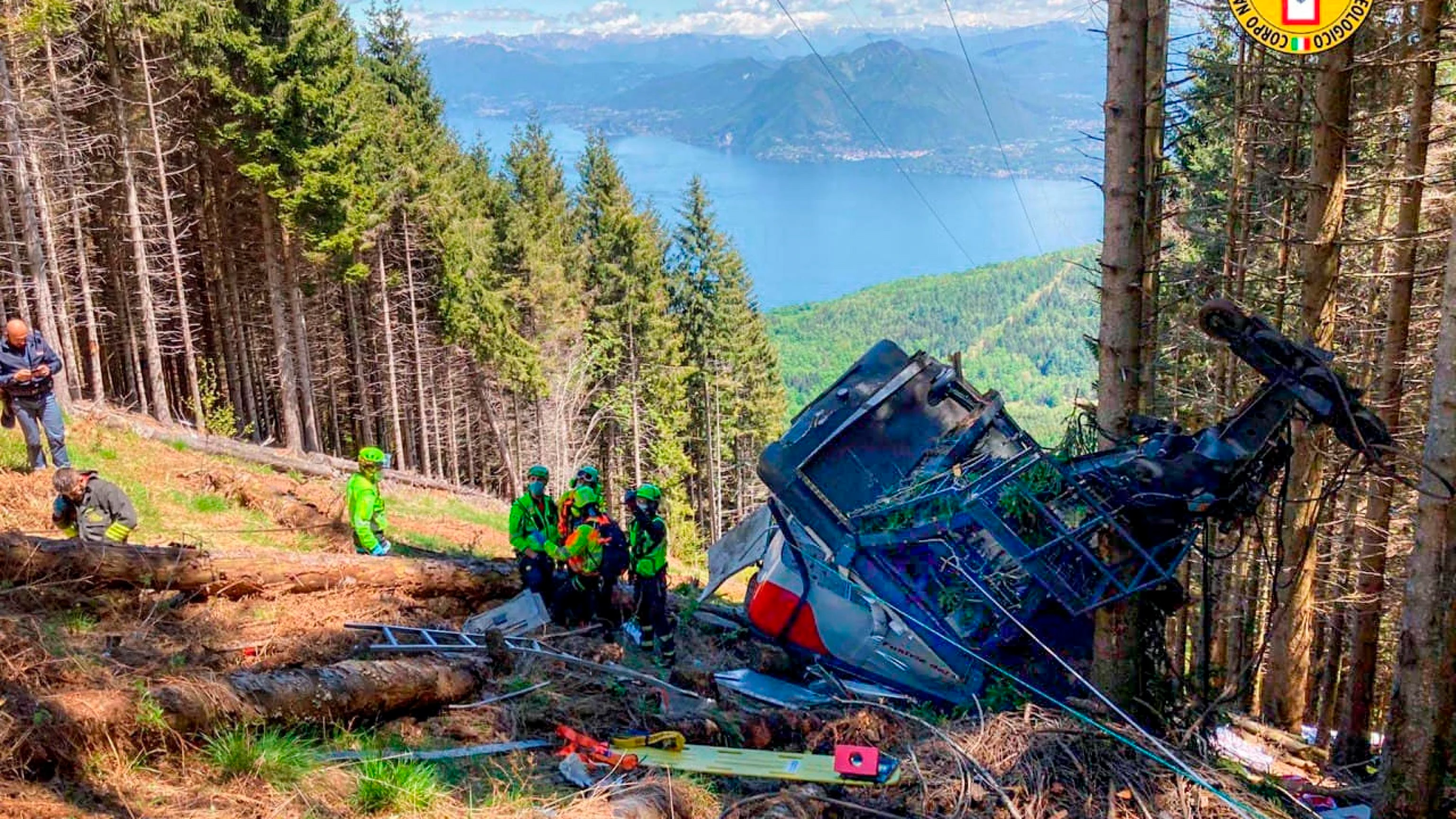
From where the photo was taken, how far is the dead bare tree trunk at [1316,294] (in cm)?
880

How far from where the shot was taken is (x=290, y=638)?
7316 millimetres

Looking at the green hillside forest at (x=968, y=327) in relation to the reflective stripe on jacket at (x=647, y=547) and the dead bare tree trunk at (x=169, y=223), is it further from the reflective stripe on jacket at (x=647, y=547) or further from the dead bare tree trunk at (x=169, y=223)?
the reflective stripe on jacket at (x=647, y=547)

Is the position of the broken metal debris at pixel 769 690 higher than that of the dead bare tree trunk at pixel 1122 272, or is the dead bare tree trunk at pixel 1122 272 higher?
the dead bare tree trunk at pixel 1122 272

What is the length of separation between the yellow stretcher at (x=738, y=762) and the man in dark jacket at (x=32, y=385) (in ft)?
28.1

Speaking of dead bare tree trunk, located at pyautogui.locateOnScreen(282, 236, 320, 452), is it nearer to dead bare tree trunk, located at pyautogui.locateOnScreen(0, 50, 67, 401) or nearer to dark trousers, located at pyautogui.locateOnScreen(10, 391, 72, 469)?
dead bare tree trunk, located at pyautogui.locateOnScreen(0, 50, 67, 401)

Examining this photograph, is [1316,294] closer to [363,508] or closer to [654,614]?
[654,614]

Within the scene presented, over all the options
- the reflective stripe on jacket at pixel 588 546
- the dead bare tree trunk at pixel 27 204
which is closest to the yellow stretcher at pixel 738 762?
the reflective stripe on jacket at pixel 588 546

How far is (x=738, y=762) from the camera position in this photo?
6.02 meters

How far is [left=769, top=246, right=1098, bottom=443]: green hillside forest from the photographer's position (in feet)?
399

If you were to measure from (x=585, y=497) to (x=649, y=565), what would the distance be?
3.17 ft

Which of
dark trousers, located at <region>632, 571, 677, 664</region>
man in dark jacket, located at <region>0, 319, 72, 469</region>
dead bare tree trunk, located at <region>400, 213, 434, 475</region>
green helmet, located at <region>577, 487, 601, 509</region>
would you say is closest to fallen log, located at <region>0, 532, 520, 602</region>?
green helmet, located at <region>577, 487, 601, 509</region>

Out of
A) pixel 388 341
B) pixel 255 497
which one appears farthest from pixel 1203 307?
pixel 388 341

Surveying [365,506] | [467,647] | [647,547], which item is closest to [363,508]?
[365,506]

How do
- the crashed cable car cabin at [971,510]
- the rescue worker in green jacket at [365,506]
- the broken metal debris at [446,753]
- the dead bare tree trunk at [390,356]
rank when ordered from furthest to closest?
the dead bare tree trunk at [390,356] < the rescue worker in green jacket at [365,506] < the crashed cable car cabin at [971,510] < the broken metal debris at [446,753]
